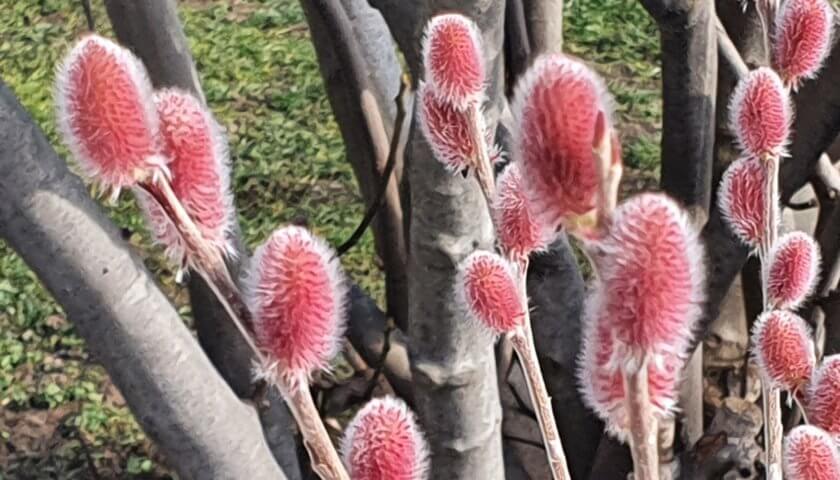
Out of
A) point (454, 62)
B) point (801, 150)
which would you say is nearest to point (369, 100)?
point (801, 150)

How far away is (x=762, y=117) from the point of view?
744 millimetres

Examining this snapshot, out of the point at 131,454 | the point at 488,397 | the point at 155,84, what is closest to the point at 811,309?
the point at 488,397

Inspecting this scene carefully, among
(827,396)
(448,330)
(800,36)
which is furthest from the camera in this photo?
(448,330)

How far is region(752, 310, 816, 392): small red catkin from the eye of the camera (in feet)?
2.45

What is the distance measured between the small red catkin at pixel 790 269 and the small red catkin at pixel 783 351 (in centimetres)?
2

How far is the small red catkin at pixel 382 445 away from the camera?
2.06 ft

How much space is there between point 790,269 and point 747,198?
2.2 inches

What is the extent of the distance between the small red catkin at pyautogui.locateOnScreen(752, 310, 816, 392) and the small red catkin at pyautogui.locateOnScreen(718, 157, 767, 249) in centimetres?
6

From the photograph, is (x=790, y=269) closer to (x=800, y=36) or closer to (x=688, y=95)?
(x=800, y=36)

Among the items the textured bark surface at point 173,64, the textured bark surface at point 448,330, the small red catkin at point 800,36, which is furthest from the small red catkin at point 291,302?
the textured bark surface at point 173,64

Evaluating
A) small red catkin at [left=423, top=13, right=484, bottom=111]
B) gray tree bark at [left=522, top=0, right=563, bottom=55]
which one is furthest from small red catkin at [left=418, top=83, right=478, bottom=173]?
gray tree bark at [left=522, top=0, right=563, bottom=55]

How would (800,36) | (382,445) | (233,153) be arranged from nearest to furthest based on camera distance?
(382,445) → (800,36) → (233,153)

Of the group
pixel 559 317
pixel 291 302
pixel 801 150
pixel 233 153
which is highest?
pixel 291 302

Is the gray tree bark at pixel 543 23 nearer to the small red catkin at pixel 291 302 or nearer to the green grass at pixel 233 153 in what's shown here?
the green grass at pixel 233 153
